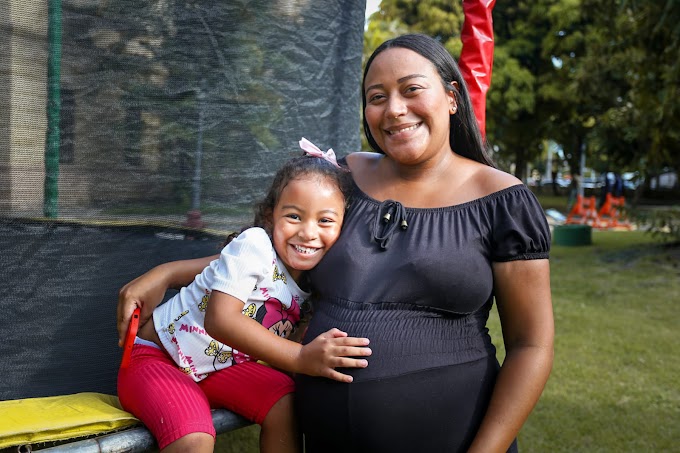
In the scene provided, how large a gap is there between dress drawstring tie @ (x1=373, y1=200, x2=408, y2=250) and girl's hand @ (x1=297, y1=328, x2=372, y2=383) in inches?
10.7

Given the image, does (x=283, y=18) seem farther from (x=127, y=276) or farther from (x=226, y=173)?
(x=127, y=276)

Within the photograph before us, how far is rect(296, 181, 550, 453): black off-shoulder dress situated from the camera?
1.87m

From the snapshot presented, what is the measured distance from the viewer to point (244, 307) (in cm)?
208

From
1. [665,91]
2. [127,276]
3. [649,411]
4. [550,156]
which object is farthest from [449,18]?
[550,156]

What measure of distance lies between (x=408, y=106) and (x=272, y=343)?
0.75 metres

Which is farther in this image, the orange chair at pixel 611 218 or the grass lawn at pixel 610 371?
the orange chair at pixel 611 218

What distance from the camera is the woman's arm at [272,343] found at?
73.7 inches

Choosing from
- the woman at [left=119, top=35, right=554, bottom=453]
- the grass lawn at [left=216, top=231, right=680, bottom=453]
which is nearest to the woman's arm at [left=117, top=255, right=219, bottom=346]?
the woman at [left=119, top=35, right=554, bottom=453]

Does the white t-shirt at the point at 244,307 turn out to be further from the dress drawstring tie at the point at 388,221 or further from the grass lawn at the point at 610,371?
the grass lawn at the point at 610,371

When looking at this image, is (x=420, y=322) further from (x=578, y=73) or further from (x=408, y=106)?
(x=578, y=73)

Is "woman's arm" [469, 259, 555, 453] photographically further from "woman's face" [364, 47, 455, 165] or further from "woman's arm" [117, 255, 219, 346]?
"woman's arm" [117, 255, 219, 346]

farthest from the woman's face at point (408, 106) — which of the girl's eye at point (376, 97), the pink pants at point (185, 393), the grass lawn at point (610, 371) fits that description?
the grass lawn at point (610, 371)

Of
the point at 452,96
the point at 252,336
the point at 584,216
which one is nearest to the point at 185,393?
the point at 252,336

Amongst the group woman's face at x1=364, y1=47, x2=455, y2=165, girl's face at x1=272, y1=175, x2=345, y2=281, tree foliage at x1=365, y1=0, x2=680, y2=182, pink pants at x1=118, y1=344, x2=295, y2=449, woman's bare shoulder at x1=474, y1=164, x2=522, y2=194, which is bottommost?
pink pants at x1=118, y1=344, x2=295, y2=449
